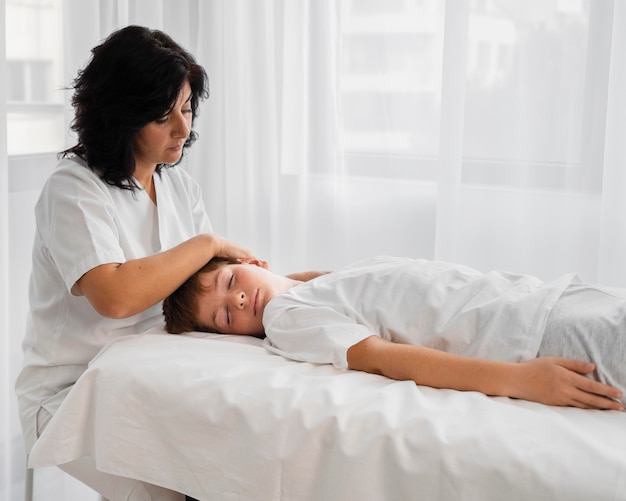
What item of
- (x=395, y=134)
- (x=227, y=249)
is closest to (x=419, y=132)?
(x=395, y=134)

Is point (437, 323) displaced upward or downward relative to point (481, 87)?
downward

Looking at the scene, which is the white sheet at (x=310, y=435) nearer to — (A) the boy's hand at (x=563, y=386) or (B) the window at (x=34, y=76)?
(A) the boy's hand at (x=563, y=386)

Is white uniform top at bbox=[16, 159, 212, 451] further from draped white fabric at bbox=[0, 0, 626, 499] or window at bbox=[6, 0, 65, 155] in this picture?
window at bbox=[6, 0, 65, 155]

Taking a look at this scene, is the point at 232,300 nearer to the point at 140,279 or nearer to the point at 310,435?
the point at 140,279

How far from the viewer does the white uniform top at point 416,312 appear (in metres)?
1.39

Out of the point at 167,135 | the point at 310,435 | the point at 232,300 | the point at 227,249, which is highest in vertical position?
the point at 167,135

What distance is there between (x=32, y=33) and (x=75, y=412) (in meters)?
1.28

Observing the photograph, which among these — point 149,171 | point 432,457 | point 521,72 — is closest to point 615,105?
point 521,72

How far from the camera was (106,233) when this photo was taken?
1.58m

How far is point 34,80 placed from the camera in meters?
2.26

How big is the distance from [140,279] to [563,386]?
82 cm

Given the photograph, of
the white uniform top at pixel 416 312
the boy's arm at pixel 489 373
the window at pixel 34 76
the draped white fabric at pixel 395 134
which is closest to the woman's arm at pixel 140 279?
the white uniform top at pixel 416 312

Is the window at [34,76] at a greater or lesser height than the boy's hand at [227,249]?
greater

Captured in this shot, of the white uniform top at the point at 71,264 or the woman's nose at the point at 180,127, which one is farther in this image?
the woman's nose at the point at 180,127
